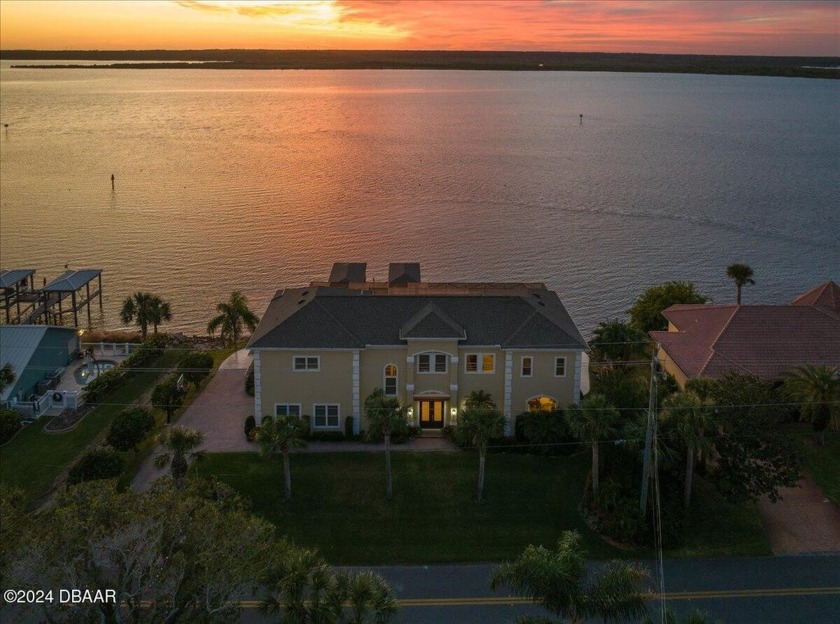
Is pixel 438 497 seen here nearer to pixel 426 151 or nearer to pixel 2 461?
pixel 2 461

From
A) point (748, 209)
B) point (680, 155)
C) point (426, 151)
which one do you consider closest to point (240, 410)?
point (748, 209)

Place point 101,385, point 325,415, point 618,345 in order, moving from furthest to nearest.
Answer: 1. point 618,345
2. point 101,385
3. point 325,415

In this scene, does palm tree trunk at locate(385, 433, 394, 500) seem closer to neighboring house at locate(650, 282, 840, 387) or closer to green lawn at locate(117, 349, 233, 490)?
green lawn at locate(117, 349, 233, 490)

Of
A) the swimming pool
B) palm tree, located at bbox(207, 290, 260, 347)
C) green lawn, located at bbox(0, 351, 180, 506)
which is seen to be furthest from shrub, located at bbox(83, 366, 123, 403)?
palm tree, located at bbox(207, 290, 260, 347)

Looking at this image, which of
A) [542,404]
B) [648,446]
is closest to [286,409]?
[542,404]

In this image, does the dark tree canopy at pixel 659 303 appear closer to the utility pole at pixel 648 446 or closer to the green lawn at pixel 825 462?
the green lawn at pixel 825 462

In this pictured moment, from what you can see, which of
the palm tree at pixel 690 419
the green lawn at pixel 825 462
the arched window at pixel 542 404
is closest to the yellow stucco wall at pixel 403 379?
the arched window at pixel 542 404

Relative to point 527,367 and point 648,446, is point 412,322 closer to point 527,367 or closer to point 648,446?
point 527,367
